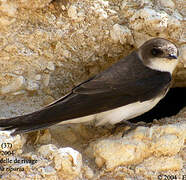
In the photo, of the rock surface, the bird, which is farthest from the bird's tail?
the rock surface

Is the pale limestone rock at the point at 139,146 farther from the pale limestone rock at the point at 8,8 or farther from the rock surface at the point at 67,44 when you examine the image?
the pale limestone rock at the point at 8,8

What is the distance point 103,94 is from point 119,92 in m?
0.10

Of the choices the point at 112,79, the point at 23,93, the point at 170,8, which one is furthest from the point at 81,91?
the point at 170,8

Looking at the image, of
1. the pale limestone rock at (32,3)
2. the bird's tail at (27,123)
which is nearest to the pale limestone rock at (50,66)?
the pale limestone rock at (32,3)

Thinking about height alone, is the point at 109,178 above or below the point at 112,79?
below

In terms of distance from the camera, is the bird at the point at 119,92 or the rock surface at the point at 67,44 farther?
the rock surface at the point at 67,44

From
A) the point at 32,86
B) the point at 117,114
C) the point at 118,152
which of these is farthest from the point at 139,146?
the point at 32,86

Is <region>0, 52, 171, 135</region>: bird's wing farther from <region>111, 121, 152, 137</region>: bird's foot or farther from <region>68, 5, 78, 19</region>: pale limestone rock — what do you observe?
<region>68, 5, 78, 19</region>: pale limestone rock

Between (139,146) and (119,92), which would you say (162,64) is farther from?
(139,146)

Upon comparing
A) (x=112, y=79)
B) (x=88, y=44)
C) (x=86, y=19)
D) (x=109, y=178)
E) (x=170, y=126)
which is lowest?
(x=109, y=178)

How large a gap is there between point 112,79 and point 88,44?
0.35m

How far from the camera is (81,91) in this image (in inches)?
90.4

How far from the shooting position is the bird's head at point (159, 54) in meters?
2.37

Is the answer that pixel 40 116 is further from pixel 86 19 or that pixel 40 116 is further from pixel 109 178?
pixel 86 19
